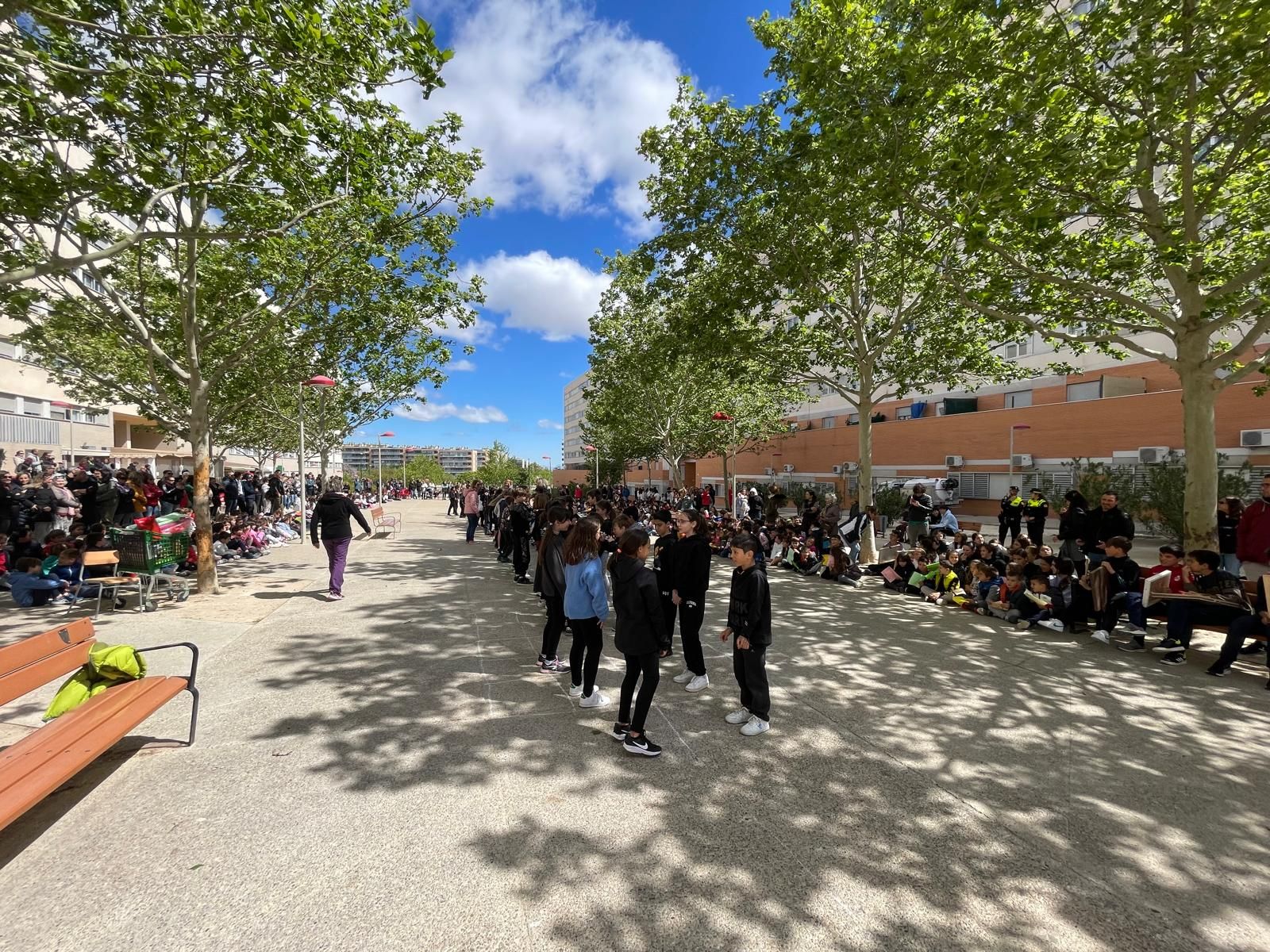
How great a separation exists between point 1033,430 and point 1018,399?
14.3 feet

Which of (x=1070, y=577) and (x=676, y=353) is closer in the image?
(x=1070, y=577)

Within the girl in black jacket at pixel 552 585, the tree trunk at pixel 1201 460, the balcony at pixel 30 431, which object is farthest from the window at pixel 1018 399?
the balcony at pixel 30 431

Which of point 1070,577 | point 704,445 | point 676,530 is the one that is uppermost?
point 704,445

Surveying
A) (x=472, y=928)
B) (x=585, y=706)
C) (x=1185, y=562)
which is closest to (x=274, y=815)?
(x=472, y=928)

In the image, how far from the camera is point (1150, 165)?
788cm

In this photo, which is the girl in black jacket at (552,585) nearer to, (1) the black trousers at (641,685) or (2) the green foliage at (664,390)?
(1) the black trousers at (641,685)

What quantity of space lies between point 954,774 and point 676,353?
11.4 metres

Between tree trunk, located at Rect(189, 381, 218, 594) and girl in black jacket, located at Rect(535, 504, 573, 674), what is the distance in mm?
6279

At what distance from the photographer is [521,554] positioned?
33.9ft

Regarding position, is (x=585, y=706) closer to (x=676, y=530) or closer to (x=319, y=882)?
(x=676, y=530)

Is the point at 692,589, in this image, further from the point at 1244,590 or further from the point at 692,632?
the point at 1244,590

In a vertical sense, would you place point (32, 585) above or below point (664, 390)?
below

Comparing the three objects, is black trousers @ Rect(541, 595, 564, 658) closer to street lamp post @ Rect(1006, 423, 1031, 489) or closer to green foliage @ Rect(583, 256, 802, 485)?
green foliage @ Rect(583, 256, 802, 485)

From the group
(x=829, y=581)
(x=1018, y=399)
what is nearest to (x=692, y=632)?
(x=829, y=581)
